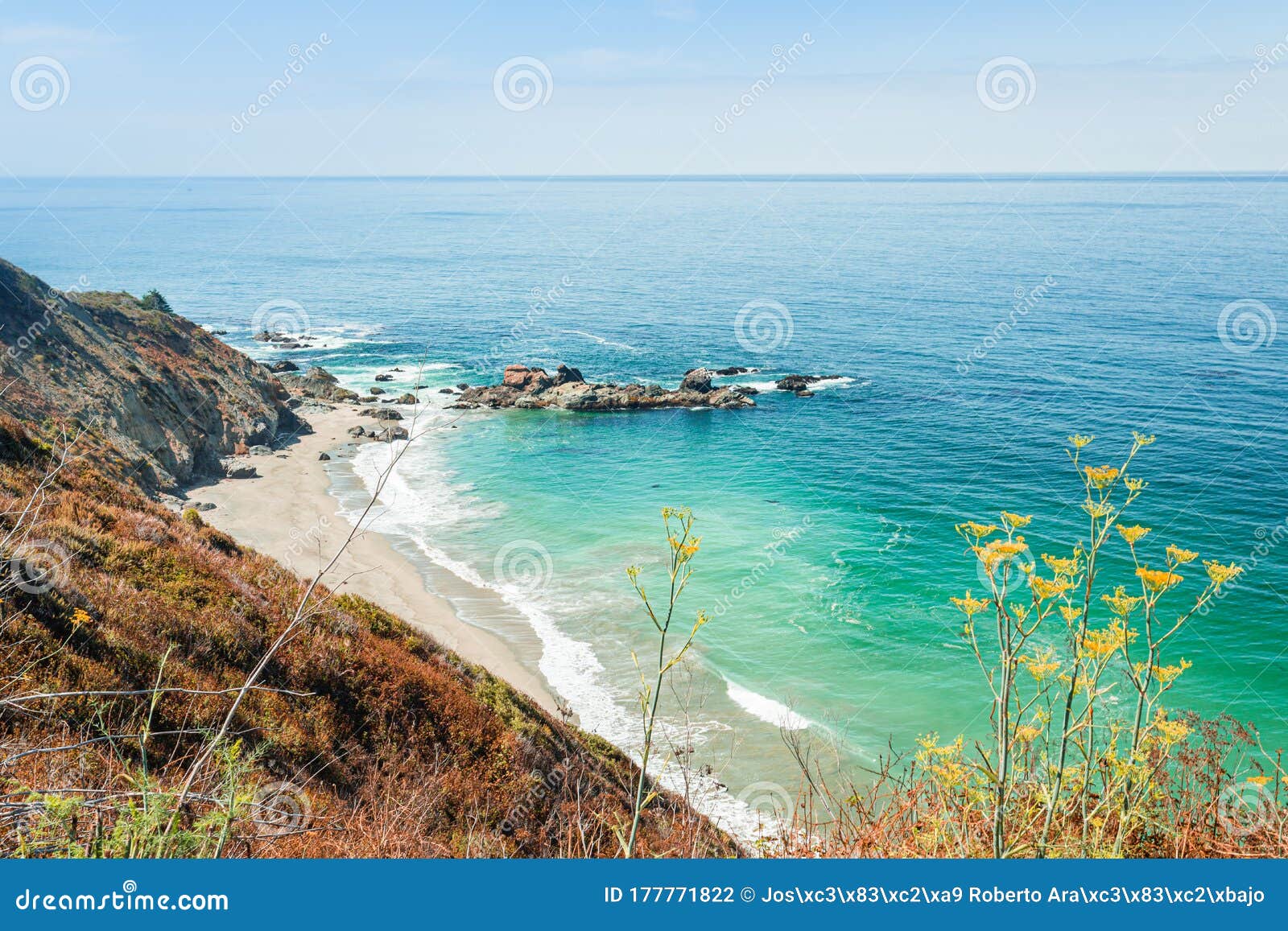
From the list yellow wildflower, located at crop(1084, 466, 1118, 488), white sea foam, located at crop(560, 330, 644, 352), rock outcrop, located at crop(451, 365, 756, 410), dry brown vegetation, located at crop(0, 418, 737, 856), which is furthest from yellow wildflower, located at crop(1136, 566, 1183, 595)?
white sea foam, located at crop(560, 330, 644, 352)

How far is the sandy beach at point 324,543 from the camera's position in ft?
81.6

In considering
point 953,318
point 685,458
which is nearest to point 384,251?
point 953,318

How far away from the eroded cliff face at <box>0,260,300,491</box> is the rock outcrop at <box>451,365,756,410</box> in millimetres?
13697

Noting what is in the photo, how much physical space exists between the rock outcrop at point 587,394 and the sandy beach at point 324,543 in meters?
14.1

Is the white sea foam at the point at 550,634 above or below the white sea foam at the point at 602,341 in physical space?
below

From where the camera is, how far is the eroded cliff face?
3112 centimetres

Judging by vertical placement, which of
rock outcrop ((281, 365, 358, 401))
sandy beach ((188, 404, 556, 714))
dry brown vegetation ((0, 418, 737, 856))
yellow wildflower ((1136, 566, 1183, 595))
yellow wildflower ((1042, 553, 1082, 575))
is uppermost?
rock outcrop ((281, 365, 358, 401))

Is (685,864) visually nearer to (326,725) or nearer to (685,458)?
(326,725)

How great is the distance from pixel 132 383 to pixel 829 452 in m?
35.6

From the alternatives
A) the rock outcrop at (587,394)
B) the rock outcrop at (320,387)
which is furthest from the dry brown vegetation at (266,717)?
the rock outcrop at (320,387)

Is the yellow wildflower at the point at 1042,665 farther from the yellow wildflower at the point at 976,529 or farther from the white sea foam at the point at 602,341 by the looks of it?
the white sea foam at the point at 602,341

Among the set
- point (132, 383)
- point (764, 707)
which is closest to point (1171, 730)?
point (764, 707)

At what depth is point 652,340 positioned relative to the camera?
235 feet

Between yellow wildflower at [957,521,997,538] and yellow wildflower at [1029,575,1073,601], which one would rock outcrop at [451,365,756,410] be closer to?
yellow wildflower at [957,521,997,538]
